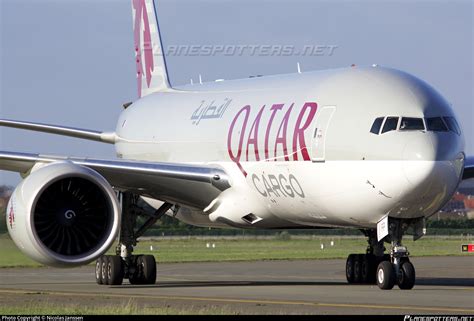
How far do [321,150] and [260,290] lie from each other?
10.6 ft

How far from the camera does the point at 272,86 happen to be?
96.4ft

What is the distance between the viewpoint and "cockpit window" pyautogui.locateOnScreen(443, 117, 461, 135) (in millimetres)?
24781

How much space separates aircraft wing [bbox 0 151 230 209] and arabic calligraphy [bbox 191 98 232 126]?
1761 millimetres

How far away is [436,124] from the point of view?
24500 millimetres

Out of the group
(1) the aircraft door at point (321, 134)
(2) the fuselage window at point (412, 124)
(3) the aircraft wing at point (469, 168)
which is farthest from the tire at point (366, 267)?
(2) the fuselage window at point (412, 124)

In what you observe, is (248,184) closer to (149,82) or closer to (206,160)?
(206,160)

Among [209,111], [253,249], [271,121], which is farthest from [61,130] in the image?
[253,249]

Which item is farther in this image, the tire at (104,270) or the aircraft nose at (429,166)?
the tire at (104,270)

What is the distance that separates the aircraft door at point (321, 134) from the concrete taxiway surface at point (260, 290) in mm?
2768

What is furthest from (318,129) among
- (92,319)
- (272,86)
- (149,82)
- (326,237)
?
(326,237)

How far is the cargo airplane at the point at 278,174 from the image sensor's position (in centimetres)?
2411

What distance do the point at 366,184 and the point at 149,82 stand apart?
14.7 metres

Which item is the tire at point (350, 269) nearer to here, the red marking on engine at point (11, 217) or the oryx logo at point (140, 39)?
the red marking on engine at point (11, 217)

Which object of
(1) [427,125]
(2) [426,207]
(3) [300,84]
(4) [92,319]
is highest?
(3) [300,84]
